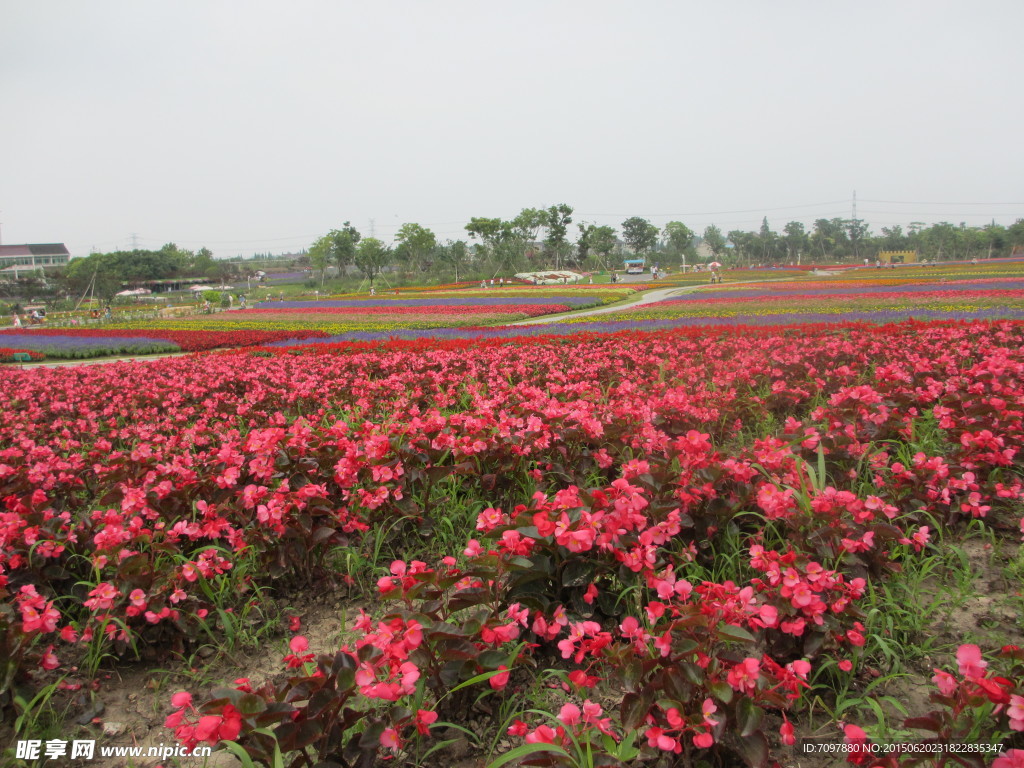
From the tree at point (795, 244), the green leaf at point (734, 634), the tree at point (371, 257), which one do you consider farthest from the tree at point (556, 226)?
the green leaf at point (734, 634)

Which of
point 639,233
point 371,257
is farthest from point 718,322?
point 639,233

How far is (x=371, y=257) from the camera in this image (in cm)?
5306

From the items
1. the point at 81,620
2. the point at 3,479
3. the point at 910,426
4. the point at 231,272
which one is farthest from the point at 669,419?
the point at 231,272

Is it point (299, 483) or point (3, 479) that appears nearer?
point (299, 483)

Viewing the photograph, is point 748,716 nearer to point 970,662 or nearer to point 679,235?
point 970,662

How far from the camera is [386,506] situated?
2.67m

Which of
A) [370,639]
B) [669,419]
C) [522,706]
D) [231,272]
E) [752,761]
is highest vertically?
[231,272]

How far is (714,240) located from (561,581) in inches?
4212

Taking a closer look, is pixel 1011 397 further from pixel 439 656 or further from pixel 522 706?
pixel 439 656

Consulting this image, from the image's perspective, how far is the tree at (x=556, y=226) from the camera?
6312 cm

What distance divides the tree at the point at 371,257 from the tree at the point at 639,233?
3745 centimetres

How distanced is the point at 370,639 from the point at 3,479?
2.48 m

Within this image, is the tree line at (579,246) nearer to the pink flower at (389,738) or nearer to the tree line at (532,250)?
the tree line at (532,250)

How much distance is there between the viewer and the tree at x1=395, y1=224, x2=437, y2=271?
5741cm
